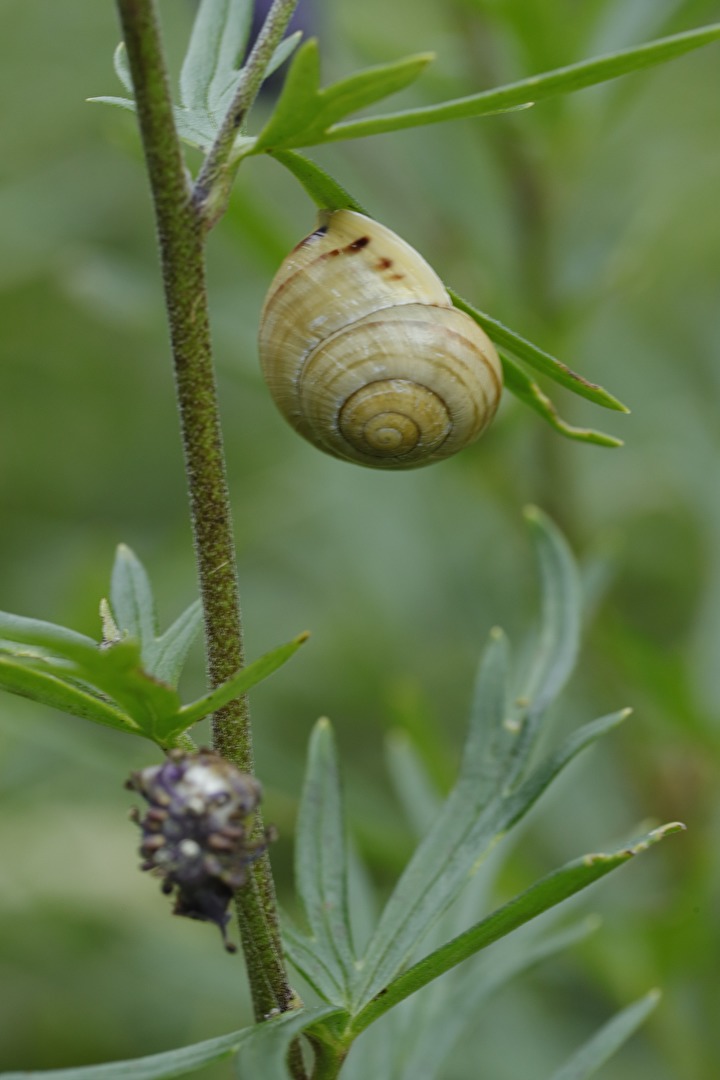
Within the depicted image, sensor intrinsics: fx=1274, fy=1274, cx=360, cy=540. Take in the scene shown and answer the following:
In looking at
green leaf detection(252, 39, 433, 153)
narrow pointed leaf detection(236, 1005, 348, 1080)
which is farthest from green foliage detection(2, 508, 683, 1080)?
green leaf detection(252, 39, 433, 153)

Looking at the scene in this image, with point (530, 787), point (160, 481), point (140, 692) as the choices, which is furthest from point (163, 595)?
point (140, 692)

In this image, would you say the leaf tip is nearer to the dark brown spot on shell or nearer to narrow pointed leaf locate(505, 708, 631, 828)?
narrow pointed leaf locate(505, 708, 631, 828)

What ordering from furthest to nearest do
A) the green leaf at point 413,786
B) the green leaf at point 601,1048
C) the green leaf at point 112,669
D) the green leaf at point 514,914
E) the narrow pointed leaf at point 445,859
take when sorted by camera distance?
the green leaf at point 413,786, the green leaf at point 601,1048, the narrow pointed leaf at point 445,859, the green leaf at point 514,914, the green leaf at point 112,669

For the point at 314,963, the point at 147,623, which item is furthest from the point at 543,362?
the point at 314,963

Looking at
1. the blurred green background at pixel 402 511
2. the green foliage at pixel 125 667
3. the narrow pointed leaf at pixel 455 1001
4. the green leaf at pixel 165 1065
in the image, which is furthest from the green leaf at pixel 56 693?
the blurred green background at pixel 402 511

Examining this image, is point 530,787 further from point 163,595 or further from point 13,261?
point 13,261

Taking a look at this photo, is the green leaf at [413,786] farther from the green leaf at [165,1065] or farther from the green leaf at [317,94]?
the green leaf at [317,94]
